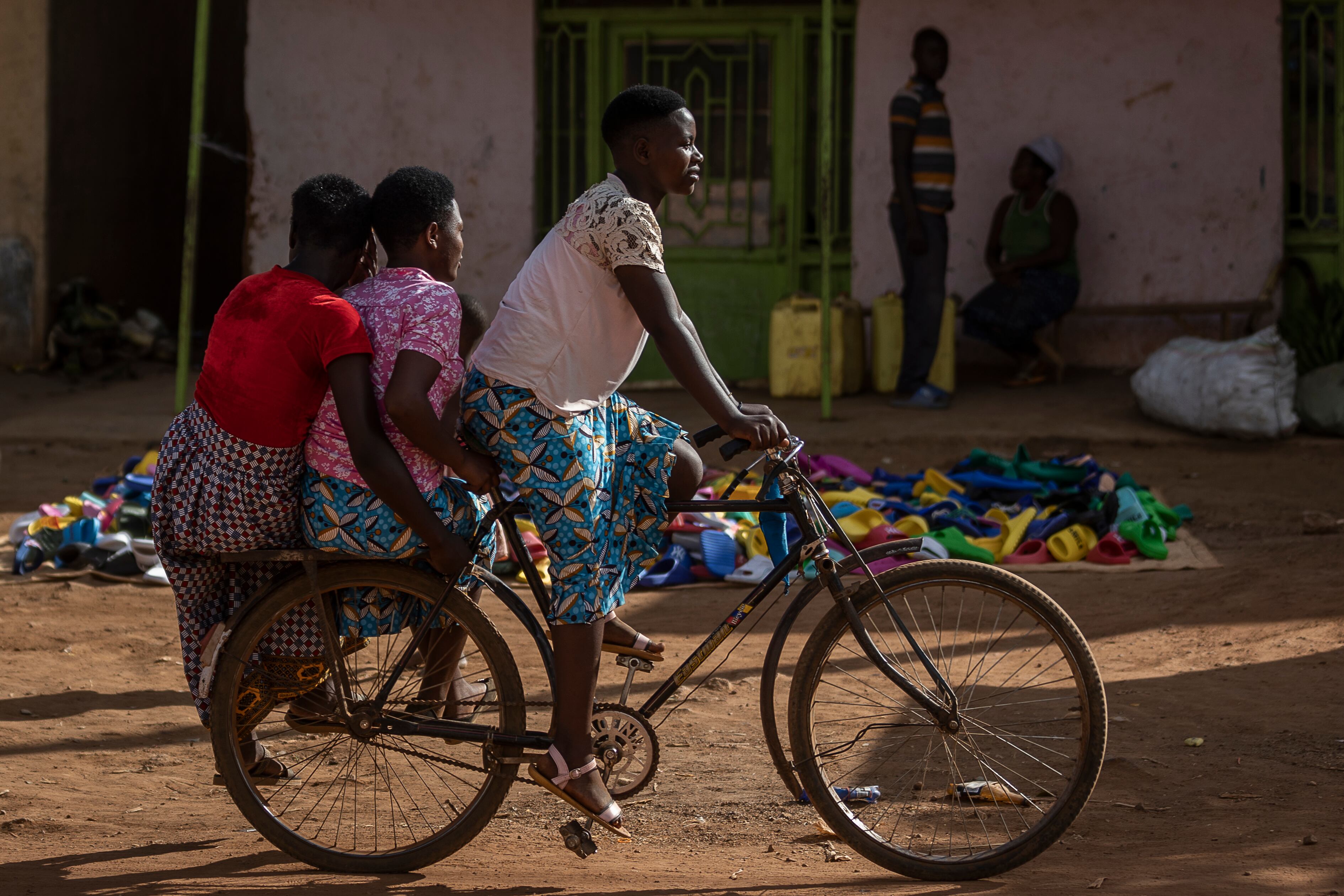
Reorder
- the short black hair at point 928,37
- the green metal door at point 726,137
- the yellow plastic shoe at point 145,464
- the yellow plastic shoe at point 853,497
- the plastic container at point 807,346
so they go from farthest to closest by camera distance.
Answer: the green metal door at point 726,137 < the plastic container at point 807,346 < the short black hair at point 928,37 < the yellow plastic shoe at point 145,464 < the yellow plastic shoe at point 853,497

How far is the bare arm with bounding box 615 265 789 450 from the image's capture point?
2.82 m

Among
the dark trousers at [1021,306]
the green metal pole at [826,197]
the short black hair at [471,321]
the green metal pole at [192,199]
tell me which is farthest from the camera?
the dark trousers at [1021,306]

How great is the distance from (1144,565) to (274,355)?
4367 mm

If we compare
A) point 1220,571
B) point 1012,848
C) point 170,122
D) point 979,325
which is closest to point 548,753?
point 1012,848

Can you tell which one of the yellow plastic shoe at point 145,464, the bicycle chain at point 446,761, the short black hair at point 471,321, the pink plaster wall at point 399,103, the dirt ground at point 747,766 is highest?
the pink plaster wall at point 399,103

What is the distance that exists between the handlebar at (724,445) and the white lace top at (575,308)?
0.86ft

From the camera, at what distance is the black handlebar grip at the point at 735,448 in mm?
2879

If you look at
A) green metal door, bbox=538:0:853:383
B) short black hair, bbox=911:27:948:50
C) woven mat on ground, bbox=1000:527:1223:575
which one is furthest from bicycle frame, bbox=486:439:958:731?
green metal door, bbox=538:0:853:383

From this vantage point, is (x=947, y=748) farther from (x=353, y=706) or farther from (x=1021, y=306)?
(x=1021, y=306)

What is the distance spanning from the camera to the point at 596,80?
10.0 metres

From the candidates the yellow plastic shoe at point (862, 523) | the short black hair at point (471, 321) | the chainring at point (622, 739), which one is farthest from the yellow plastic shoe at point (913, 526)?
the chainring at point (622, 739)

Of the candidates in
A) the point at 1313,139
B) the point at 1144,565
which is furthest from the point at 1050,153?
the point at 1144,565

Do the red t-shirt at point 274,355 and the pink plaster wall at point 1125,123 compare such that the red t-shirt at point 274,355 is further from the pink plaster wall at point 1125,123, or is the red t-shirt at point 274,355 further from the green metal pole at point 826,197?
the pink plaster wall at point 1125,123

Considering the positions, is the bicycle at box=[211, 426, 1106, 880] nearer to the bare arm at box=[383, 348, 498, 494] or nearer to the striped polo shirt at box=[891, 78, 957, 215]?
the bare arm at box=[383, 348, 498, 494]
